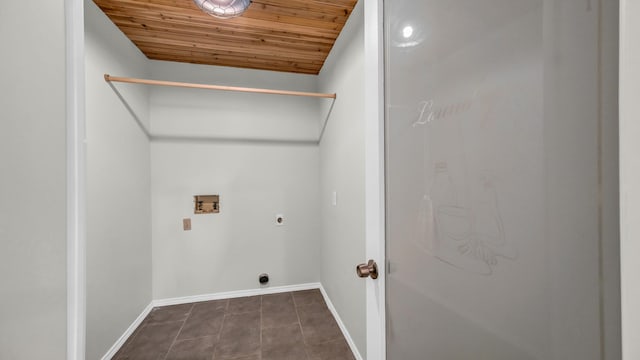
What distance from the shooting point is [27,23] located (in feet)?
1.94

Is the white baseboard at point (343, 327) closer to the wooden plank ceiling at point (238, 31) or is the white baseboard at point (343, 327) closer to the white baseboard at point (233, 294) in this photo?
the white baseboard at point (233, 294)

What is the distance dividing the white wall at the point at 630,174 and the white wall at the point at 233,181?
2585mm

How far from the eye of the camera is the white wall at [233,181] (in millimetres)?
2445

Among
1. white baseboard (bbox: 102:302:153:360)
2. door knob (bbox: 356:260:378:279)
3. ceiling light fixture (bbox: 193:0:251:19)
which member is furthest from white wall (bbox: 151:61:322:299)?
door knob (bbox: 356:260:378:279)

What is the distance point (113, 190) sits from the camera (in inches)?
71.3

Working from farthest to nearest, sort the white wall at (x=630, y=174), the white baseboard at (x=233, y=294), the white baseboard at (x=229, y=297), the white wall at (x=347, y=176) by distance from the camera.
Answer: the white baseboard at (x=233, y=294)
the white baseboard at (x=229, y=297)
the white wall at (x=347, y=176)
the white wall at (x=630, y=174)

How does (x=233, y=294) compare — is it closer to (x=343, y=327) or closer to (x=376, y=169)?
(x=343, y=327)

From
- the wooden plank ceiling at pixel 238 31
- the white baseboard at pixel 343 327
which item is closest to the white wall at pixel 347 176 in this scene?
the white baseboard at pixel 343 327

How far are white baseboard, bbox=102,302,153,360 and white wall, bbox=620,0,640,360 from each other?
8.56 ft

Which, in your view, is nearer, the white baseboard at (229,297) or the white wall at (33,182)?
the white wall at (33,182)

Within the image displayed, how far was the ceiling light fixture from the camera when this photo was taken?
5.05 ft

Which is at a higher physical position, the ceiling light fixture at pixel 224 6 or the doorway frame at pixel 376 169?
the ceiling light fixture at pixel 224 6

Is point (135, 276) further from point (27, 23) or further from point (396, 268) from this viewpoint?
point (396, 268)

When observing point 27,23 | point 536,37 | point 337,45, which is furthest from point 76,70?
point 337,45
